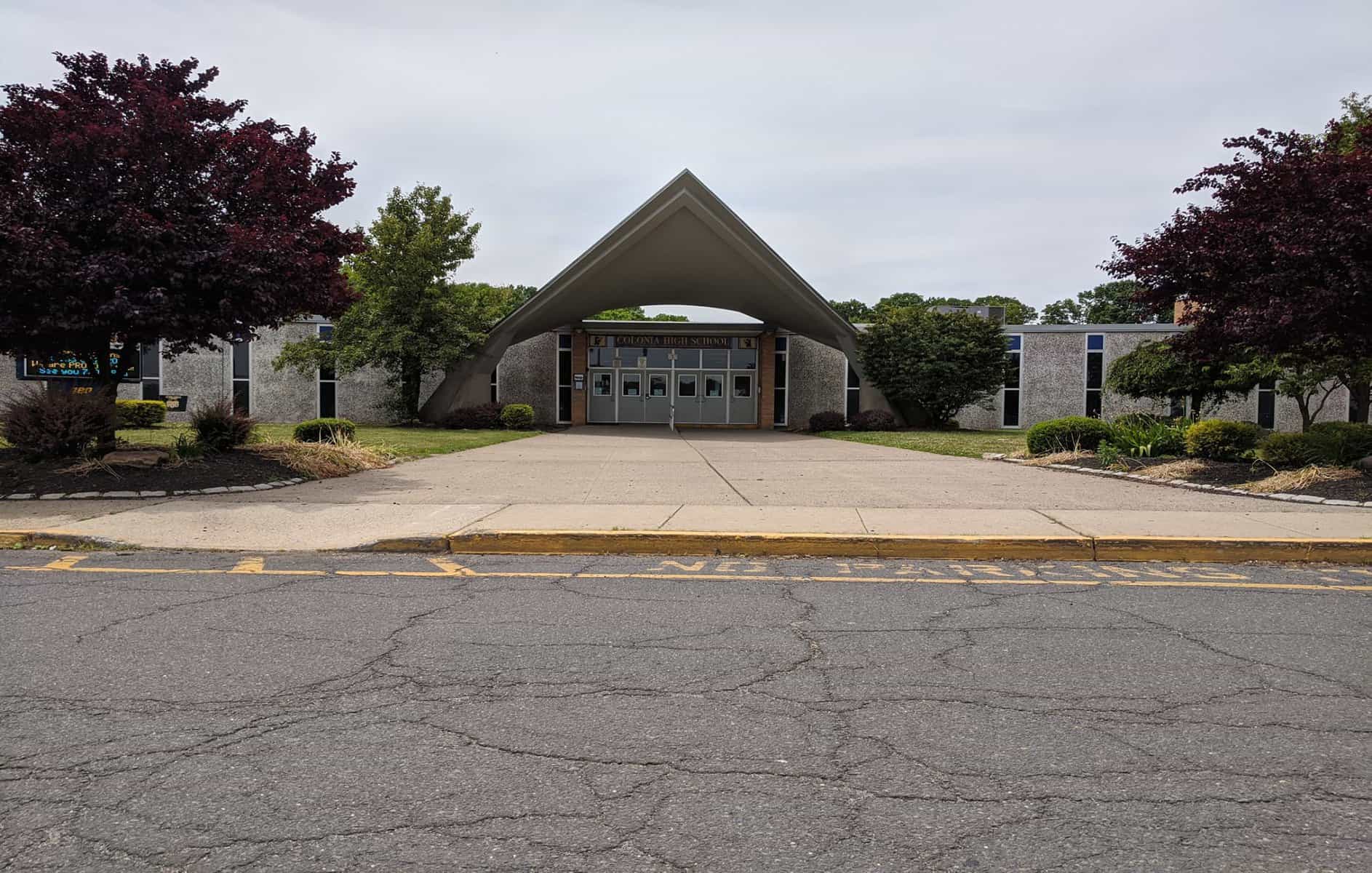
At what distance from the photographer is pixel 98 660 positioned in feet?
14.9

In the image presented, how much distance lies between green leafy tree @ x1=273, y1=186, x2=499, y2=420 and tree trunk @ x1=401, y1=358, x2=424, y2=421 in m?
0.05

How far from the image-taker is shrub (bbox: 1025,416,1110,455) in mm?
16734

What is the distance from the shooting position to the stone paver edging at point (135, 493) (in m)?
10.4

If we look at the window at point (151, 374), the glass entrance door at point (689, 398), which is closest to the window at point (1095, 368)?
the glass entrance door at point (689, 398)

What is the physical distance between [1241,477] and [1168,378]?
1228cm

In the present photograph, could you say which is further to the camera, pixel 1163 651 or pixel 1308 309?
pixel 1308 309

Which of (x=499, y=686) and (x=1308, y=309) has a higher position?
(x=1308, y=309)

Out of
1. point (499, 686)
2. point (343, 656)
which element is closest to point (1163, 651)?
point (499, 686)

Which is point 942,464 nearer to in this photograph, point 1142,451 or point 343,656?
point 1142,451

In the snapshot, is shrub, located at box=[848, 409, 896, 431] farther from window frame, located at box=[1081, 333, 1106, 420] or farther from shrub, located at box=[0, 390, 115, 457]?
shrub, located at box=[0, 390, 115, 457]

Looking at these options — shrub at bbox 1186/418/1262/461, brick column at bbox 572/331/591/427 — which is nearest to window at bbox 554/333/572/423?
brick column at bbox 572/331/591/427

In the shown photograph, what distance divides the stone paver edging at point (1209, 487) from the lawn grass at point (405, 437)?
39.0 feet

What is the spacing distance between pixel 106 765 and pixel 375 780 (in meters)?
1.05

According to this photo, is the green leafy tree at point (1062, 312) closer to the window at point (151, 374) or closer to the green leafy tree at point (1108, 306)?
the green leafy tree at point (1108, 306)
